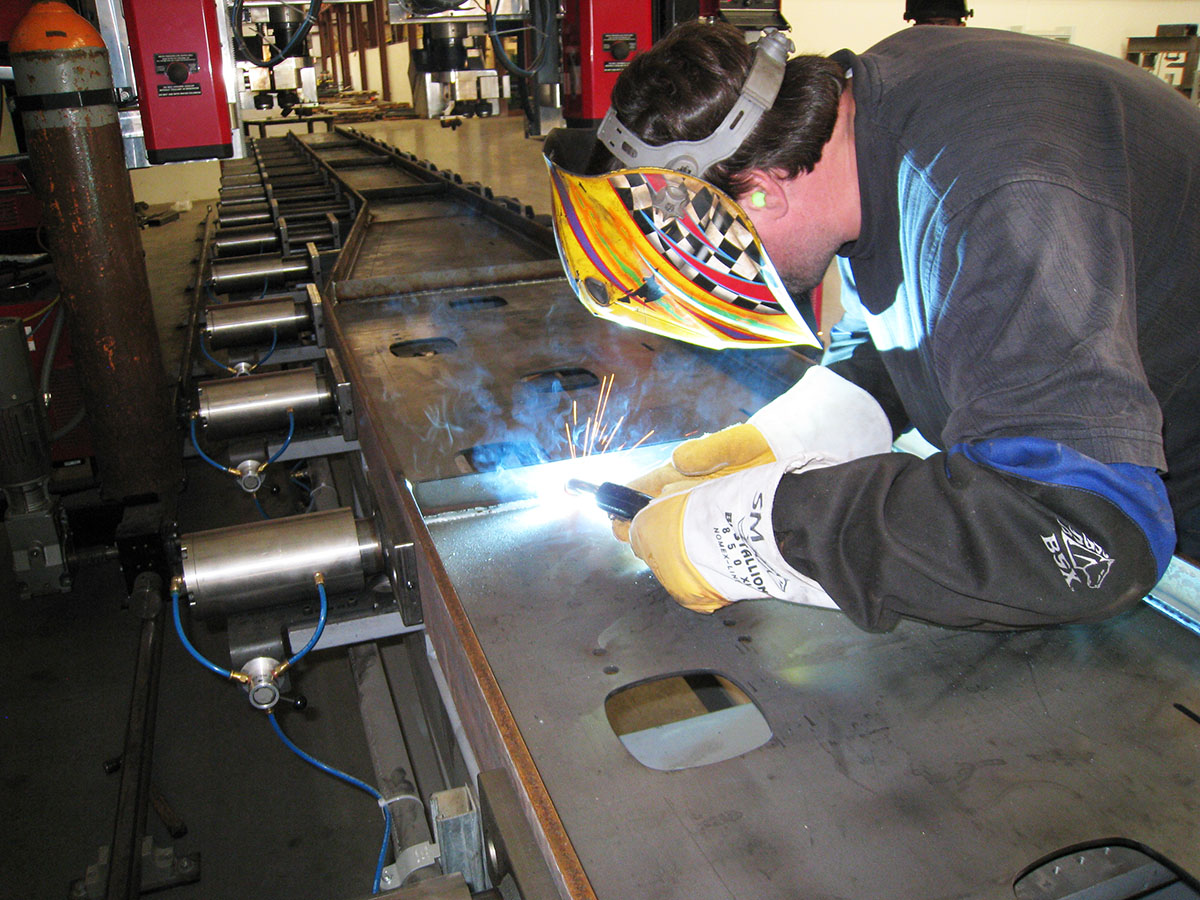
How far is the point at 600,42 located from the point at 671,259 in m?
1.22

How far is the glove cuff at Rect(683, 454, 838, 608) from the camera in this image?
947mm

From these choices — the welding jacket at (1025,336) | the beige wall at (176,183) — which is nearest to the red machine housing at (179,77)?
the welding jacket at (1025,336)

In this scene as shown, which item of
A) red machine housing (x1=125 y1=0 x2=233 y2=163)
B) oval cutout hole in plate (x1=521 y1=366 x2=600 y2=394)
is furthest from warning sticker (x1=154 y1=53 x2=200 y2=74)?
oval cutout hole in plate (x1=521 y1=366 x2=600 y2=394)

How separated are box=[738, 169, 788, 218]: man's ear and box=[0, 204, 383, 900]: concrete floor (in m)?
1.74

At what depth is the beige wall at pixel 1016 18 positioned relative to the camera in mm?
3619

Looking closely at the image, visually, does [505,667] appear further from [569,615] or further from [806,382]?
[806,382]

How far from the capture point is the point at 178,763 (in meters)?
2.25

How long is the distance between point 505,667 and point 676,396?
0.94m

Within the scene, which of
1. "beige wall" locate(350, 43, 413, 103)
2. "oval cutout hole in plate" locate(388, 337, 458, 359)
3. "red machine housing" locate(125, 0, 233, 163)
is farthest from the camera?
"beige wall" locate(350, 43, 413, 103)

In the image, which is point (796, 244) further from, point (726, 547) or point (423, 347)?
point (423, 347)

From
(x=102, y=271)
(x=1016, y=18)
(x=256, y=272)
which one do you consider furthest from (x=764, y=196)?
(x=1016, y=18)

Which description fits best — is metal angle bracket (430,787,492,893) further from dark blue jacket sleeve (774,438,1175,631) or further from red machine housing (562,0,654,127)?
red machine housing (562,0,654,127)

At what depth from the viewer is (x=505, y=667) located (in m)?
0.95

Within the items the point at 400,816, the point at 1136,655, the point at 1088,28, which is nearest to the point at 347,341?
the point at 400,816
